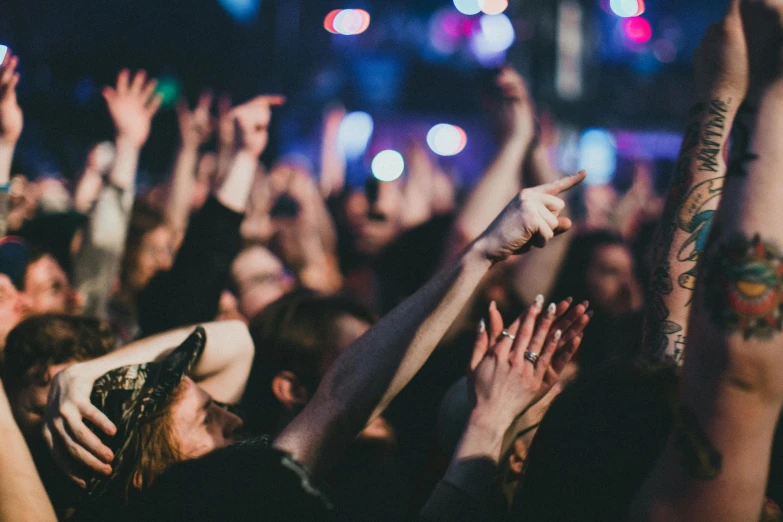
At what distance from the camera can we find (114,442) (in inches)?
63.5

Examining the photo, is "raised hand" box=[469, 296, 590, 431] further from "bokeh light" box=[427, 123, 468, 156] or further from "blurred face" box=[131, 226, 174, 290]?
"bokeh light" box=[427, 123, 468, 156]

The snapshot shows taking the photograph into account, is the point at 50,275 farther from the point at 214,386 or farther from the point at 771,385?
the point at 771,385

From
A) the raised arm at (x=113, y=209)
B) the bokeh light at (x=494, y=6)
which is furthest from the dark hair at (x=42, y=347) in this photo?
the bokeh light at (x=494, y=6)

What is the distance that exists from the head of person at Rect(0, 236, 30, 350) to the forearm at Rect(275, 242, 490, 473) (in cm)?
120

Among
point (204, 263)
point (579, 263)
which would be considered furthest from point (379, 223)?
point (204, 263)

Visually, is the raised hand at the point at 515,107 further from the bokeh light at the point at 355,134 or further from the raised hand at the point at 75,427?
the bokeh light at the point at 355,134

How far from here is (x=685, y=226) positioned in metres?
1.69

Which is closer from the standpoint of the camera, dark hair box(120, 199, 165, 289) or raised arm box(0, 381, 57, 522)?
raised arm box(0, 381, 57, 522)

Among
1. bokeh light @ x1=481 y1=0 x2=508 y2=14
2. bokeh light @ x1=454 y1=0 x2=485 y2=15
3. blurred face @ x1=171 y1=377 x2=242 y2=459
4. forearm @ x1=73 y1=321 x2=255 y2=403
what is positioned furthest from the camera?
bokeh light @ x1=454 y1=0 x2=485 y2=15

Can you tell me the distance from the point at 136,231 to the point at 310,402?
2.33 meters

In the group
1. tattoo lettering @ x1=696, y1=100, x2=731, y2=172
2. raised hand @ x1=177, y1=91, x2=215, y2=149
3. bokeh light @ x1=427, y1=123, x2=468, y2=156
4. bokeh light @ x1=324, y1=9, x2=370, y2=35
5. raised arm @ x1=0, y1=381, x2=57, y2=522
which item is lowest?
raised arm @ x1=0, y1=381, x2=57, y2=522

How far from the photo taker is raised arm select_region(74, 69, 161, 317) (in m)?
2.91

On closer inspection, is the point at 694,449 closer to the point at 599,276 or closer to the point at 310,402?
the point at 310,402

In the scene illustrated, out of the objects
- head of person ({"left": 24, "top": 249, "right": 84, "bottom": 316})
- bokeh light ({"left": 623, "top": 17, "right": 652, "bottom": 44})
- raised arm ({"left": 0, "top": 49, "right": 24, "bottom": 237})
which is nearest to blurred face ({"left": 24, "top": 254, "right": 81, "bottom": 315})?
head of person ({"left": 24, "top": 249, "right": 84, "bottom": 316})
